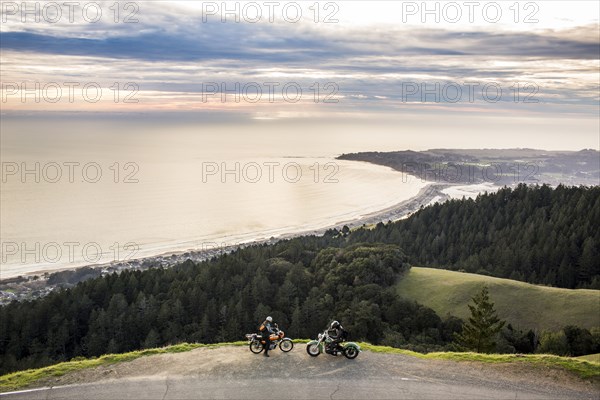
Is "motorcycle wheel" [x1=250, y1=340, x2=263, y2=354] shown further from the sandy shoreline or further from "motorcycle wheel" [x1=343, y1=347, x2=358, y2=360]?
the sandy shoreline

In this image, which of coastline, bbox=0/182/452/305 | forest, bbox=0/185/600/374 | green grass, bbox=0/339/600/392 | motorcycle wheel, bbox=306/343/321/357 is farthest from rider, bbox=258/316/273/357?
coastline, bbox=0/182/452/305

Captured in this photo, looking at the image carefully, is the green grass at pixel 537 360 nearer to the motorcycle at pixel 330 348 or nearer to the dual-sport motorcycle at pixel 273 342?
the motorcycle at pixel 330 348

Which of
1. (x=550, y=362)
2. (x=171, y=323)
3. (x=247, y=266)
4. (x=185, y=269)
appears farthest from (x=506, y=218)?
(x=550, y=362)

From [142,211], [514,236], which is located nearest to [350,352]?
[514,236]

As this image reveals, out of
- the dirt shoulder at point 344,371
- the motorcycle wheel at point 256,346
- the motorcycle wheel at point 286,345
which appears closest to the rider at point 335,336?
the dirt shoulder at point 344,371

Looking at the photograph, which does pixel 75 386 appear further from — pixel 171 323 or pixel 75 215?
pixel 75 215

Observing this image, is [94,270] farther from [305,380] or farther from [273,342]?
[305,380]
